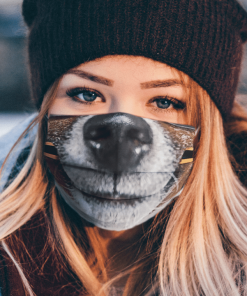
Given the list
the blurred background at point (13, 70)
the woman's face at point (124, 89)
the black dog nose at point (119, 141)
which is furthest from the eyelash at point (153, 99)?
the blurred background at point (13, 70)

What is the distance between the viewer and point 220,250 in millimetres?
1188

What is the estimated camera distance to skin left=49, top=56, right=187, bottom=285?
99 cm

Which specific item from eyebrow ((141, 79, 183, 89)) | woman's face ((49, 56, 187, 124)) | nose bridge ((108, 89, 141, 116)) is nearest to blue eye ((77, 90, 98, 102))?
woman's face ((49, 56, 187, 124))

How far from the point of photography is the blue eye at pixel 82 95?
43.0 inches

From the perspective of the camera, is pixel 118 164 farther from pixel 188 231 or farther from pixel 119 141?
pixel 188 231

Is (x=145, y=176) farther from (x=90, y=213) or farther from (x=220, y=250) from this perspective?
(x=220, y=250)

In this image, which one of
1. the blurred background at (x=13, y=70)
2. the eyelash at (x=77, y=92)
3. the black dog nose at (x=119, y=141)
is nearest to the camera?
the black dog nose at (x=119, y=141)

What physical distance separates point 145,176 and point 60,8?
757 mm

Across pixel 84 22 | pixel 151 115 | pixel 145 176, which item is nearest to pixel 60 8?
pixel 84 22

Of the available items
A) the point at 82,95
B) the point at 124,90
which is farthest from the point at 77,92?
the point at 124,90

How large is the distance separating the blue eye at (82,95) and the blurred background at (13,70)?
658 millimetres

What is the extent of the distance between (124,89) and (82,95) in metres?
0.22

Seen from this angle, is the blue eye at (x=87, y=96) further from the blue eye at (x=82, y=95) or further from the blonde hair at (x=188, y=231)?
the blonde hair at (x=188, y=231)

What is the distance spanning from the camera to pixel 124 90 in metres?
0.99
